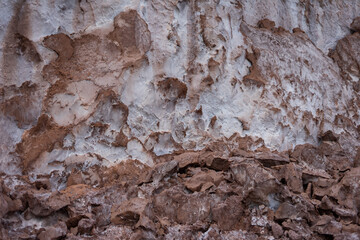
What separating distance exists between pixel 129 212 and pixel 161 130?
4.30ft

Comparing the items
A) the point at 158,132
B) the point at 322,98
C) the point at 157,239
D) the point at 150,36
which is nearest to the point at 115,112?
the point at 158,132

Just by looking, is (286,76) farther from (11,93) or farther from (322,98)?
(11,93)

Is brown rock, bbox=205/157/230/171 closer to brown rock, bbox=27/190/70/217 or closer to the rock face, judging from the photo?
the rock face

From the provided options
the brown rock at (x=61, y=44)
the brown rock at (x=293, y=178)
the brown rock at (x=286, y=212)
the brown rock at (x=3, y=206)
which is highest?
the brown rock at (x=61, y=44)

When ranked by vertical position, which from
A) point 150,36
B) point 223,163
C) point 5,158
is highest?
point 150,36

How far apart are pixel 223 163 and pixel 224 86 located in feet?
3.75

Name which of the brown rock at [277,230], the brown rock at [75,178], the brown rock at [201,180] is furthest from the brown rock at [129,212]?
the brown rock at [277,230]

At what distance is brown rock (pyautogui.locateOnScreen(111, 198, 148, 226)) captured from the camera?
280cm

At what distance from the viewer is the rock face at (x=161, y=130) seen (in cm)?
295

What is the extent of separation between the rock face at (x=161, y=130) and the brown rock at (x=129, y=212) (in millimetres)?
10

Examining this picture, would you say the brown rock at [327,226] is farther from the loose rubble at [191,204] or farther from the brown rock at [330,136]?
the brown rock at [330,136]

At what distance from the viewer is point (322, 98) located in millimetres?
5527

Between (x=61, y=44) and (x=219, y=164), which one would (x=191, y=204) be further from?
(x=61, y=44)

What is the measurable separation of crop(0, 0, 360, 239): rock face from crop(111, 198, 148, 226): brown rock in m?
0.01
